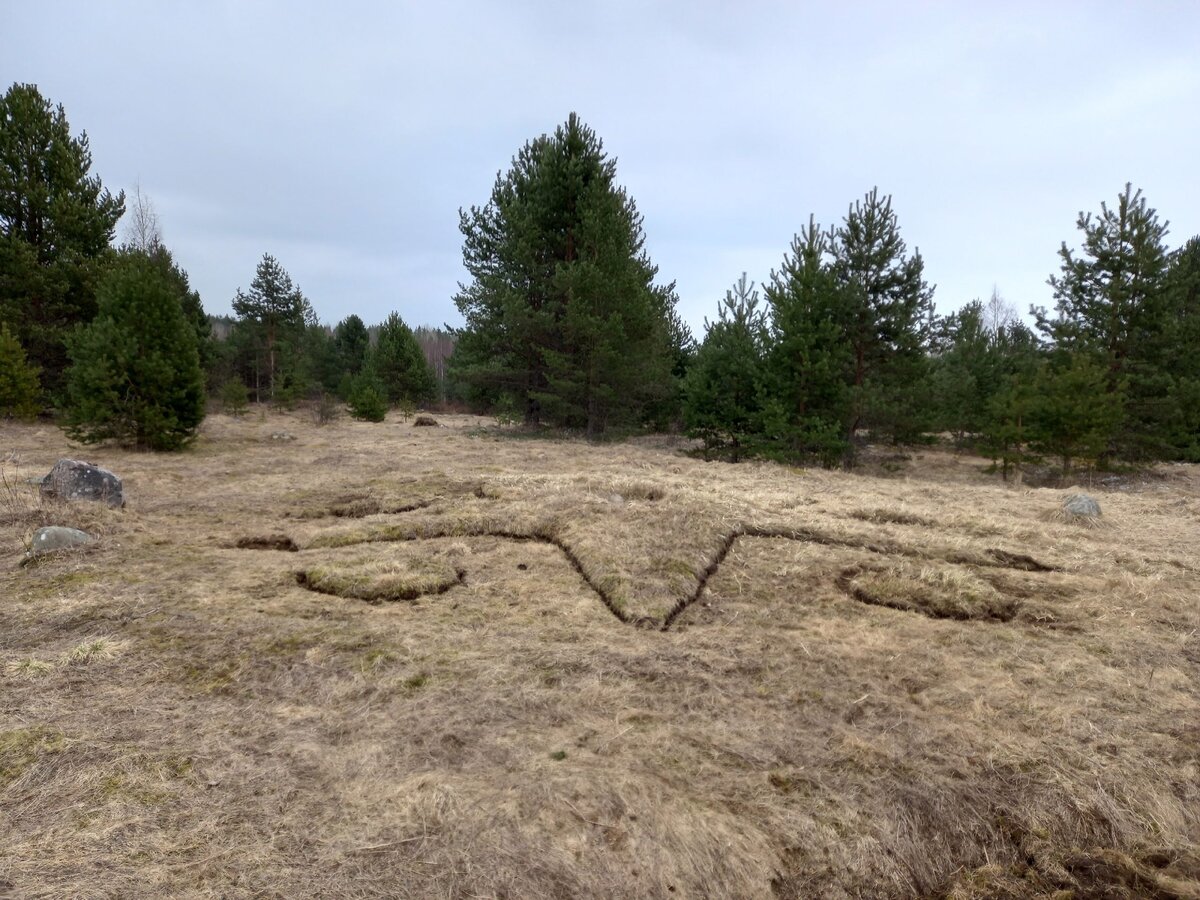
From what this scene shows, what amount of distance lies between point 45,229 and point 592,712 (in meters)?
21.5

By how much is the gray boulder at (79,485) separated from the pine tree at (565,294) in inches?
403

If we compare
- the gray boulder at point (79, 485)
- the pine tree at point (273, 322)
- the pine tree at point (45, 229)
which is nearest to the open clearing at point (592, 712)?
the gray boulder at point (79, 485)

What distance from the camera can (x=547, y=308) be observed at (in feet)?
54.4

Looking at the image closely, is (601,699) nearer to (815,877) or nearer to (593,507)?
(815,877)

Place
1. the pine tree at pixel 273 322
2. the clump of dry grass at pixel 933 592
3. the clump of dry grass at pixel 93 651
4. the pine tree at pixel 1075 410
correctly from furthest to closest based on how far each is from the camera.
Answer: the pine tree at pixel 273 322 → the pine tree at pixel 1075 410 → the clump of dry grass at pixel 933 592 → the clump of dry grass at pixel 93 651

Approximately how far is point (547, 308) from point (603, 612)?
13.3 metres

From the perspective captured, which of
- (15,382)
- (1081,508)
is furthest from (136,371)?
(1081,508)

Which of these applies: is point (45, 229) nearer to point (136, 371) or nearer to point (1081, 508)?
point (136, 371)

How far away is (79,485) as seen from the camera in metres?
6.48

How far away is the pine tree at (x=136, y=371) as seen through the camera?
442 inches

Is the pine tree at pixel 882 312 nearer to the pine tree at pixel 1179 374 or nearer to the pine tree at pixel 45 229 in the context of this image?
the pine tree at pixel 1179 374

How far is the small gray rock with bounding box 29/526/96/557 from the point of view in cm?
505

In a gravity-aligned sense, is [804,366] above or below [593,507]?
above

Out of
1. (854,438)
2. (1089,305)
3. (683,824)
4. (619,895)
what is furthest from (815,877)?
(1089,305)
